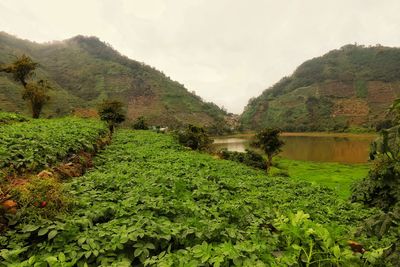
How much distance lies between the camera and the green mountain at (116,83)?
118m

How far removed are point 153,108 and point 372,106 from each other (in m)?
105

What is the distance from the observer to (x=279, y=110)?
6885 inches

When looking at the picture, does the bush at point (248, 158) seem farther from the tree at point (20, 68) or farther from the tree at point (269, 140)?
the tree at point (20, 68)

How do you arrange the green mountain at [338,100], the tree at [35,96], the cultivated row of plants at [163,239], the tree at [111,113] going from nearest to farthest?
the cultivated row of plants at [163,239] → the tree at [35,96] → the tree at [111,113] → the green mountain at [338,100]

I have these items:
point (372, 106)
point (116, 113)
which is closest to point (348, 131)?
point (372, 106)

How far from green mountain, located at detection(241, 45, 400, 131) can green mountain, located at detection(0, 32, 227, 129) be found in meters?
40.5

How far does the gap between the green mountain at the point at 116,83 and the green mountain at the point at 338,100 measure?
133 feet

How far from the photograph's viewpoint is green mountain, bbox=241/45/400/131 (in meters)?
138

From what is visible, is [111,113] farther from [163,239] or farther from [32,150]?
[163,239]

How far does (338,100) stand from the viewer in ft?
535

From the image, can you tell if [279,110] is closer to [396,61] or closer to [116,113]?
[396,61]

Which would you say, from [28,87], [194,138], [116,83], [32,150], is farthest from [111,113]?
[116,83]

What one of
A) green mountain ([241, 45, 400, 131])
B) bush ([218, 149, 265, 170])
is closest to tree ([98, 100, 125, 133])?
bush ([218, 149, 265, 170])

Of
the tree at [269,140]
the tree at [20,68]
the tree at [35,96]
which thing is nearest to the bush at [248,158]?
the tree at [269,140]
